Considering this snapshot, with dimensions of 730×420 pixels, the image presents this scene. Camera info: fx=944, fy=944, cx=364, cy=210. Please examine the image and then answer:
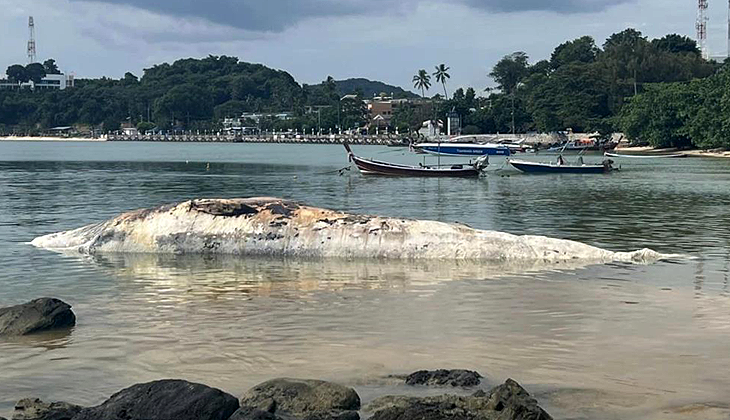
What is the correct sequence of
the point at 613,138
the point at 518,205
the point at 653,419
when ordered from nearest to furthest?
1. the point at 653,419
2. the point at 518,205
3. the point at 613,138

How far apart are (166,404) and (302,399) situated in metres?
1.49

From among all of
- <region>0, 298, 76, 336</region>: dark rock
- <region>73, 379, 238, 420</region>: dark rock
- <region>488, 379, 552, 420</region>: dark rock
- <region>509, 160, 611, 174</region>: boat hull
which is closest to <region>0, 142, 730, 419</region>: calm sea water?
<region>0, 298, 76, 336</region>: dark rock

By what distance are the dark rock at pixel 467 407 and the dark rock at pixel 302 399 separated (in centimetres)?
25

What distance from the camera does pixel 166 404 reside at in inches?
302

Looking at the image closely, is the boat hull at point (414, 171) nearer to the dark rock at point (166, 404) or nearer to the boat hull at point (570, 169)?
the boat hull at point (570, 169)

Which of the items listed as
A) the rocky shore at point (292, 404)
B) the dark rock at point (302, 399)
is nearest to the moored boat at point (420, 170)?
the rocky shore at point (292, 404)

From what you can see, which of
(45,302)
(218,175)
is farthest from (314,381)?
(218,175)

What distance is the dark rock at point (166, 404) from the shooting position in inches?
299

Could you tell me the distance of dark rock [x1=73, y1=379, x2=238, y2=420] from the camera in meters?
7.60

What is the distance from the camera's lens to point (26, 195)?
4306 centimetres

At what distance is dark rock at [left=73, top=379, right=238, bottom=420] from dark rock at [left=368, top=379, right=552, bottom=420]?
1.32 meters

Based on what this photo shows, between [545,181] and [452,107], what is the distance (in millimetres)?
132837

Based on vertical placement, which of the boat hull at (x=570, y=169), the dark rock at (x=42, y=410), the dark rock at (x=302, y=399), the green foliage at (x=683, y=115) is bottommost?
the boat hull at (x=570, y=169)

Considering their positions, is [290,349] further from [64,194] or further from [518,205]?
[64,194]
